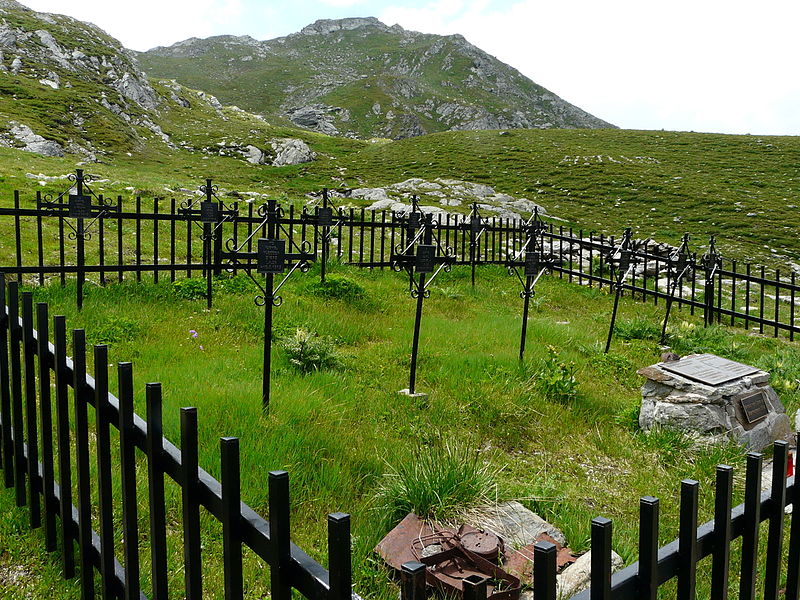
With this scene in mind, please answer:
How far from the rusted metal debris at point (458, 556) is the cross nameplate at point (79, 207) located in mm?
6675

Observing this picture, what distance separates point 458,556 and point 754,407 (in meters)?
3.98

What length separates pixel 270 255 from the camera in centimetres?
508

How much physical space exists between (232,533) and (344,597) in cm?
49

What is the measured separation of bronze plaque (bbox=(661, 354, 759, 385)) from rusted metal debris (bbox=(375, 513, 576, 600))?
9.65 feet

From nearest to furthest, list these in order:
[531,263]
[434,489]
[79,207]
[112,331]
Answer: [434,489], [112,331], [531,263], [79,207]

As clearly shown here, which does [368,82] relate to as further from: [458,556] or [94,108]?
[458,556]

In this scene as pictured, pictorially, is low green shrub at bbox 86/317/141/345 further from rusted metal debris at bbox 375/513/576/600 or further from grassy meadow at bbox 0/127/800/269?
grassy meadow at bbox 0/127/800/269

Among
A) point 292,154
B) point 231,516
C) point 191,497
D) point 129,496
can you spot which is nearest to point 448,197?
point 292,154

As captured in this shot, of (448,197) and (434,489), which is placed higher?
(448,197)

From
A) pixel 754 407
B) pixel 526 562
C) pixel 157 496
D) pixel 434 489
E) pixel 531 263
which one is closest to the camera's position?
pixel 157 496

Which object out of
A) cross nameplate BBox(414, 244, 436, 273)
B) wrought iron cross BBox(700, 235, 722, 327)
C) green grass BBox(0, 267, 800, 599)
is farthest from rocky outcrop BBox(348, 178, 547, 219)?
cross nameplate BBox(414, 244, 436, 273)

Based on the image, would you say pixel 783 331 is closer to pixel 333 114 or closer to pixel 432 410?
pixel 432 410

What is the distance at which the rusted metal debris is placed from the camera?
2.81 m

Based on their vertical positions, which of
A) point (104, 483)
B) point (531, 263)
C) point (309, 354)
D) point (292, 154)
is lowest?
point (309, 354)
